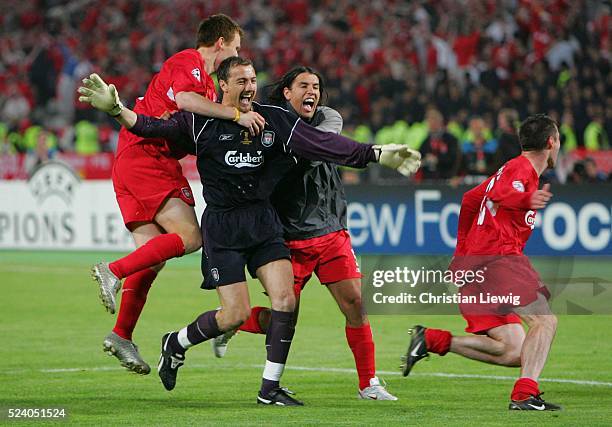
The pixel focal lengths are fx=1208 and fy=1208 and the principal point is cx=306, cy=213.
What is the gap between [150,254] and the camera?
813 cm

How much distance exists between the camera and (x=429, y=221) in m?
16.8

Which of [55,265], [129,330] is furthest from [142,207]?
[55,265]

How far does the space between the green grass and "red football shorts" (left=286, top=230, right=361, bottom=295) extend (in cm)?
82

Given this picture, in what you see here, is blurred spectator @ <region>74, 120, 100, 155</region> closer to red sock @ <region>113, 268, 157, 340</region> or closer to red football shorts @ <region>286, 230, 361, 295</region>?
red sock @ <region>113, 268, 157, 340</region>

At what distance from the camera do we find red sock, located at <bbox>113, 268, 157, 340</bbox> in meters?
8.52

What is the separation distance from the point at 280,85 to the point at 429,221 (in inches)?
349

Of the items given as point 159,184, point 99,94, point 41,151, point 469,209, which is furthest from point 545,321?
point 41,151

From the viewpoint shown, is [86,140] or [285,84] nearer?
[285,84]

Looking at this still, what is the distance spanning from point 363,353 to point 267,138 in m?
1.62

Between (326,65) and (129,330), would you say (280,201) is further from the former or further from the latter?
(326,65)

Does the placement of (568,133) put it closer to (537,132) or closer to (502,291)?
(537,132)

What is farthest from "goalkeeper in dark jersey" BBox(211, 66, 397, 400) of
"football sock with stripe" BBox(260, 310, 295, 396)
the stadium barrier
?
the stadium barrier

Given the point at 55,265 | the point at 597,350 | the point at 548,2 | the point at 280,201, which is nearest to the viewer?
the point at 280,201

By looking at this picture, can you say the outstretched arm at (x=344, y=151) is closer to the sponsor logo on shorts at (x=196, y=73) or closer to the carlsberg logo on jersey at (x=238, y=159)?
the carlsberg logo on jersey at (x=238, y=159)
